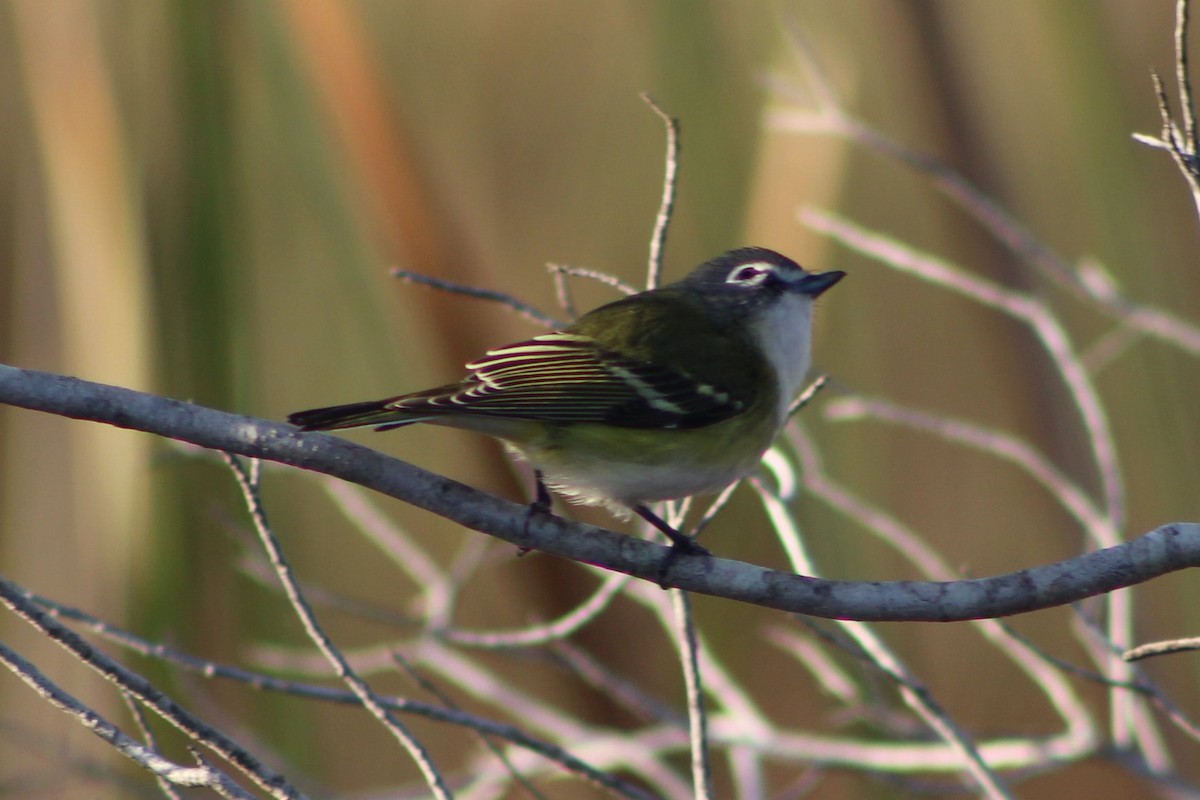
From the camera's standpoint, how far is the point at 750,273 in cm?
222

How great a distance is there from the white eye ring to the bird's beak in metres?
0.07

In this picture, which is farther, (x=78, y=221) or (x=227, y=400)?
(x=78, y=221)

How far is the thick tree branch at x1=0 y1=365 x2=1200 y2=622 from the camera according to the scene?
1.21m

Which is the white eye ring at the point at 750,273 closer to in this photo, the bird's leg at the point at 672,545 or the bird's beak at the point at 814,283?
the bird's beak at the point at 814,283

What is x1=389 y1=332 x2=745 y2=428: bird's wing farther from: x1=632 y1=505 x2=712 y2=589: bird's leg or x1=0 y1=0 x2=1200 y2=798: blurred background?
x1=0 y1=0 x2=1200 y2=798: blurred background

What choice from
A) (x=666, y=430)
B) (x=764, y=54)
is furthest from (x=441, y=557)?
(x=666, y=430)

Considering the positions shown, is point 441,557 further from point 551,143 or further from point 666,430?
point 666,430

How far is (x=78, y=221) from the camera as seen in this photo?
2.78m

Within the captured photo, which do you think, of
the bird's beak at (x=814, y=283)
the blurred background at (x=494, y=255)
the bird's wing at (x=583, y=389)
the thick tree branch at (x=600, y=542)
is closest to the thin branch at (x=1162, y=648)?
the thick tree branch at (x=600, y=542)

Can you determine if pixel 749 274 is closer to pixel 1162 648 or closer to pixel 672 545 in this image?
pixel 672 545

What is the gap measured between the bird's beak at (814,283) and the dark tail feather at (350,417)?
2.97 feet

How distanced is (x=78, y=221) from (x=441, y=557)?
5.95ft

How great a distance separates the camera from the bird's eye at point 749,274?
2.20m

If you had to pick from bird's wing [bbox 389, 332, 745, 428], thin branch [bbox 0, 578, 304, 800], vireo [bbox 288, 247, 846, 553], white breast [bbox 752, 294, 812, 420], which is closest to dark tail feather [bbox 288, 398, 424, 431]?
vireo [bbox 288, 247, 846, 553]
